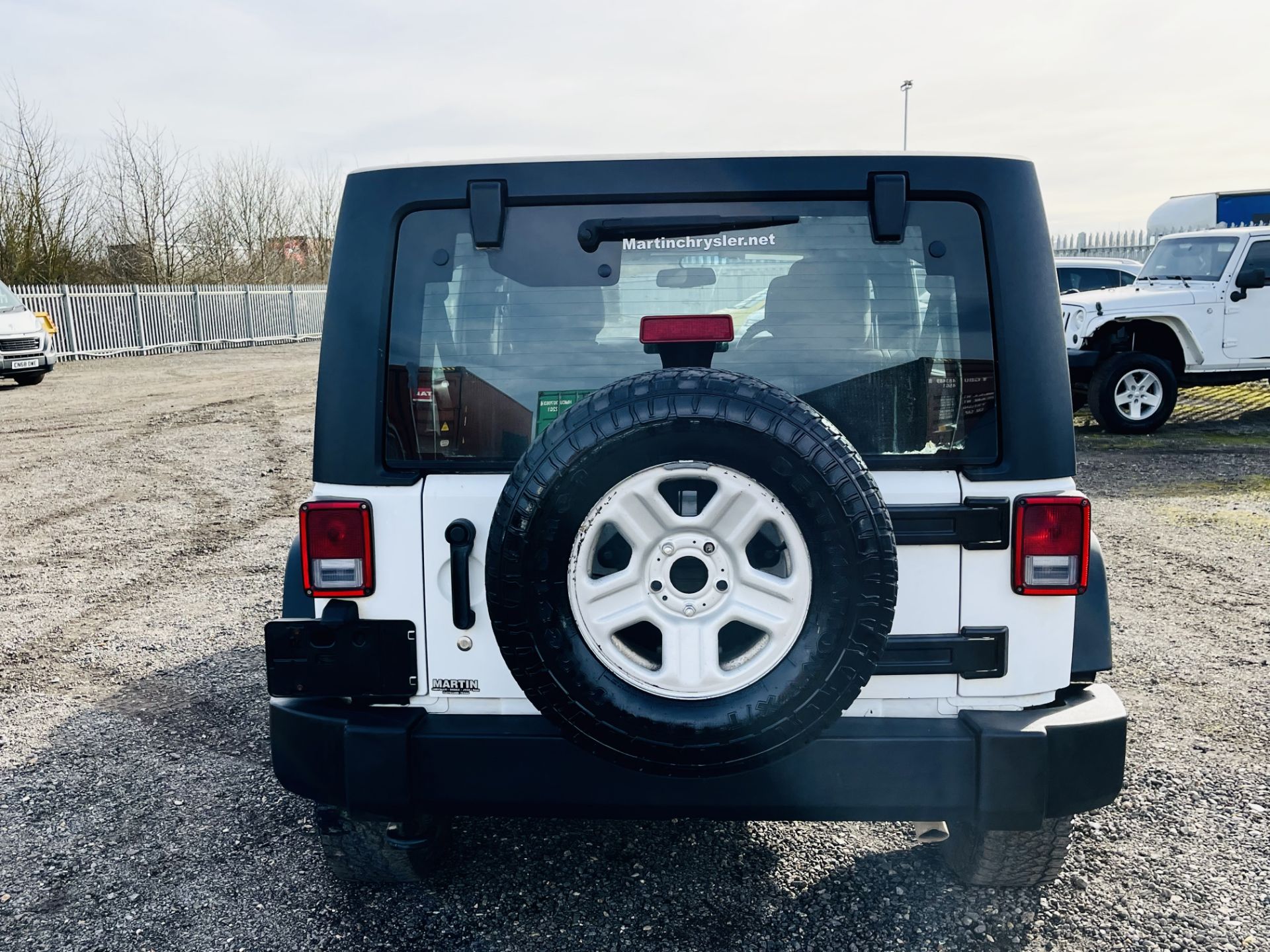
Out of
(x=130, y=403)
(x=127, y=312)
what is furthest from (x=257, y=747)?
(x=127, y=312)

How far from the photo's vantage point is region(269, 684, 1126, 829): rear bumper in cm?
231

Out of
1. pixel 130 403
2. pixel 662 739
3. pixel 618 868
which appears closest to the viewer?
pixel 662 739

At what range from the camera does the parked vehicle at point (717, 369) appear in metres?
2.31

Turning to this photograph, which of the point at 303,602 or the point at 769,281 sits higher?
the point at 769,281

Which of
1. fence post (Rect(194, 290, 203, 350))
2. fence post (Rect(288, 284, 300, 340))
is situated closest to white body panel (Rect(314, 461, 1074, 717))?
fence post (Rect(194, 290, 203, 350))

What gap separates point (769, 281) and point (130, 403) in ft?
47.7

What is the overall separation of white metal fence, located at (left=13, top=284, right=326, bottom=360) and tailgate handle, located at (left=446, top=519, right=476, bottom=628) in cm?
1827

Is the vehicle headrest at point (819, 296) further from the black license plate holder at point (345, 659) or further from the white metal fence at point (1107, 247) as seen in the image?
the white metal fence at point (1107, 247)

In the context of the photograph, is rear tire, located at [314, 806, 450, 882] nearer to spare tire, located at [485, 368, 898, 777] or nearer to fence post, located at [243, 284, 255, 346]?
spare tire, located at [485, 368, 898, 777]

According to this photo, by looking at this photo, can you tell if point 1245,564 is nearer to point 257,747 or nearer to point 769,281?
point 769,281

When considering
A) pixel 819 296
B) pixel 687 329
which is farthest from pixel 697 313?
pixel 819 296

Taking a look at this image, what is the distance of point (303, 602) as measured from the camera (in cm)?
273

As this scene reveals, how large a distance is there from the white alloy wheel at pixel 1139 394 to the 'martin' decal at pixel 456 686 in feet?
34.2

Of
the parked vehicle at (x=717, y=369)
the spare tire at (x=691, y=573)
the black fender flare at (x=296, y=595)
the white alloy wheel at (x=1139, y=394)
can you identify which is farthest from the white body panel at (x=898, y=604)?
Answer: the white alloy wheel at (x=1139, y=394)
